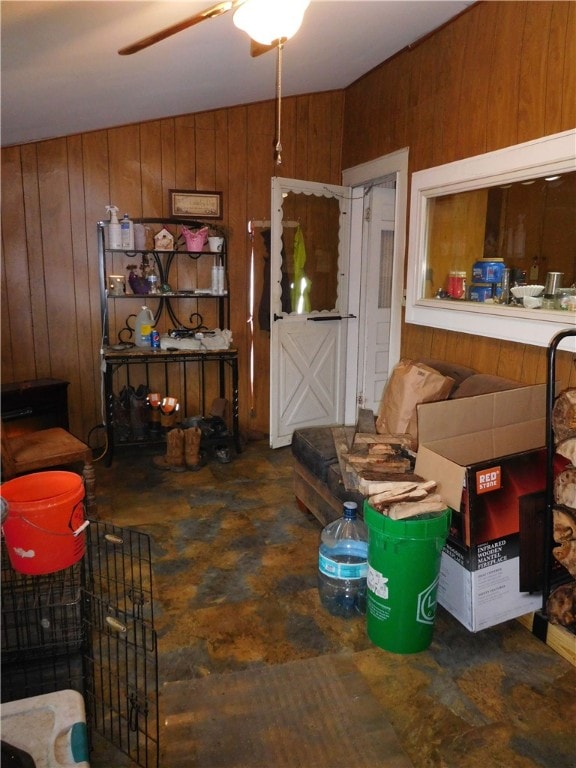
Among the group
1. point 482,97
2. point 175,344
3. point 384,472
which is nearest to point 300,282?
point 175,344

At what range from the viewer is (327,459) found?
9.28ft

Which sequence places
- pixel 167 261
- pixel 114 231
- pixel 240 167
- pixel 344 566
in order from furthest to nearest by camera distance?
pixel 240 167 < pixel 167 261 < pixel 114 231 < pixel 344 566

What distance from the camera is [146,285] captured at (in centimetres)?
401

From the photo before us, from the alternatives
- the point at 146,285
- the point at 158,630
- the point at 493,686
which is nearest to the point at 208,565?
the point at 158,630

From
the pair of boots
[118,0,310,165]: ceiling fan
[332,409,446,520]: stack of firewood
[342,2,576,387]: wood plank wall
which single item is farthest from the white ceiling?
the pair of boots

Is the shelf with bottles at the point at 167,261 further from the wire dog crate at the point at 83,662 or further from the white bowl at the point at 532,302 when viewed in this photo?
the wire dog crate at the point at 83,662

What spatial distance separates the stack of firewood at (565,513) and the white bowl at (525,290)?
0.74m

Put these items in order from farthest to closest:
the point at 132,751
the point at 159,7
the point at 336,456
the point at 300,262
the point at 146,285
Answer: the point at 300,262
the point at 146,285
the point at 336,456
the point at 159,7
the point at 132,751

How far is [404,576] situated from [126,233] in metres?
3.01

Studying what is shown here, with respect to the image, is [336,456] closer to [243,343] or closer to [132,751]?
[132,751]

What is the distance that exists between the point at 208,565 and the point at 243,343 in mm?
2201

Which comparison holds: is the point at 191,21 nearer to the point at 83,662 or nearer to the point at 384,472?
the point at 384,472

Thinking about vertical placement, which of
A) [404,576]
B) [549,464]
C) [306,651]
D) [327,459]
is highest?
[549,464]

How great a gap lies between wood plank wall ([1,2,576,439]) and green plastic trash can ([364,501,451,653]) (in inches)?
45.5
